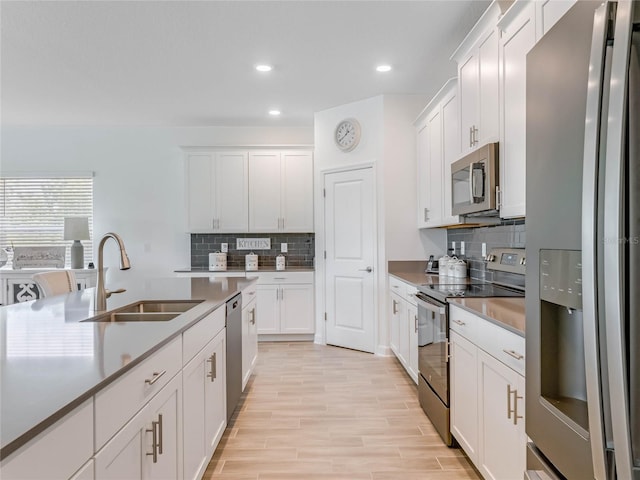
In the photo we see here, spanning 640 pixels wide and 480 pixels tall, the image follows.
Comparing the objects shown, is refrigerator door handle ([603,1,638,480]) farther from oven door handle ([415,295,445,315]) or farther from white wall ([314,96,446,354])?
white wall ([314,96,446,354])

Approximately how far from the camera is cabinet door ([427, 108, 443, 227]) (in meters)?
3.47

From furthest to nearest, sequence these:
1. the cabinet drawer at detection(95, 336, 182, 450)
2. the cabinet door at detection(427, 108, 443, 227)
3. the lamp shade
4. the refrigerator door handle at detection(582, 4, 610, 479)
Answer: the lamp shade, the cabinet door at detection(427, 108, 443, 227), the cabinet drawer at detection(95, 336, 182, 450), the refrigerator door handle at detection(582, 4, 610, 479)

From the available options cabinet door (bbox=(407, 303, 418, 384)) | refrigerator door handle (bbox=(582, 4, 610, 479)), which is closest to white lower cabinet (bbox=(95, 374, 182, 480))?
refrigerator door handle (bbox=(582, 4, 610, 479))

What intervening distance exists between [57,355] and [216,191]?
13.8 feet

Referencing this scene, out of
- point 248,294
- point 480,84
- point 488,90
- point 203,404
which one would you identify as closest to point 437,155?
point 480,84

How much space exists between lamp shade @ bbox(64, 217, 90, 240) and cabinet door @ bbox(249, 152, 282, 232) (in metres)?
2.10

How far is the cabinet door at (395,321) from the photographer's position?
148 inches

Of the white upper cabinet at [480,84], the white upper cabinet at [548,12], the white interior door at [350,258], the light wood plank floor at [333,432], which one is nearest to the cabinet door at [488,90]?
the white upper cabinet at [480,84]

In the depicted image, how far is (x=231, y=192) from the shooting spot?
5195 mm

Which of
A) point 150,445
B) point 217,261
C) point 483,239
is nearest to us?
point 150,445

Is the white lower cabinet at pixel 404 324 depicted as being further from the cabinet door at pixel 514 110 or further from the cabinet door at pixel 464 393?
the cabinet door at pixel 514 110

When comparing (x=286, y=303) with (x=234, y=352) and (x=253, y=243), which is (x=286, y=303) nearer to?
(x=253, y=243)

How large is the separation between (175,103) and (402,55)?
261cm

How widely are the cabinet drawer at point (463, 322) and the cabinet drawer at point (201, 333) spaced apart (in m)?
1.31
